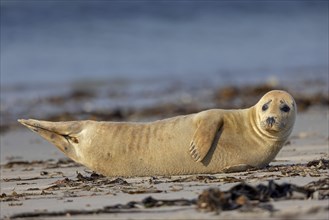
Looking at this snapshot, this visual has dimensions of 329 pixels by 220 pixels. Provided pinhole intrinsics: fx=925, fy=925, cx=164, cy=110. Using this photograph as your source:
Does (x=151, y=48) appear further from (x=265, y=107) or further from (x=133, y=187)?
(x=133, y=187)

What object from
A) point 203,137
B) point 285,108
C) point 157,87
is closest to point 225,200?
point 203,137

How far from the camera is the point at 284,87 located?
13688 millimetres

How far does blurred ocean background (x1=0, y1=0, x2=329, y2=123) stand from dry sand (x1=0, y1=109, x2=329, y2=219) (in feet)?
15.4

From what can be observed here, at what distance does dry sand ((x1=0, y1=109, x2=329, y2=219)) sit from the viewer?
14.8ft

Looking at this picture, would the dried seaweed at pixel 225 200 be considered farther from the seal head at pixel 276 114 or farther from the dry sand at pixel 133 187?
the seal head at pixel 276 114

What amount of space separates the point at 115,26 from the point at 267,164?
1887 cm

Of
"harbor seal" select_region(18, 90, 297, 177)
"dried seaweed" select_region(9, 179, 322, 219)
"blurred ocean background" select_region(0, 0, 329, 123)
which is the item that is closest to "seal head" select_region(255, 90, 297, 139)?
"harbor seal" select_region(18, 90, 297, 177)

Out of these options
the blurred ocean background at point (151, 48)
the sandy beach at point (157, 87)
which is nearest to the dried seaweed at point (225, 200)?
the sandy beach at point (157, 87)

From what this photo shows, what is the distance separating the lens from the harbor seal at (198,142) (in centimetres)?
624

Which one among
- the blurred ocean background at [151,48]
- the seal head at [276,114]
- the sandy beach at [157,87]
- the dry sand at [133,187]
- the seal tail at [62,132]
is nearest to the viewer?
the dry sand at [133,187]

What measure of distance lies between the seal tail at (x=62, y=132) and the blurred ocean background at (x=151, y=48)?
5.39m

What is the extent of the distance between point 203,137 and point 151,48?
15.0m

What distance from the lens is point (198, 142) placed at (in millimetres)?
6242

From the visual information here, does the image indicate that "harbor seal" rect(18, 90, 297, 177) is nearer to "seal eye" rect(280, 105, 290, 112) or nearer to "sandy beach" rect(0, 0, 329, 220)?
"seal eye" rect(280, 105, 290, 112)
